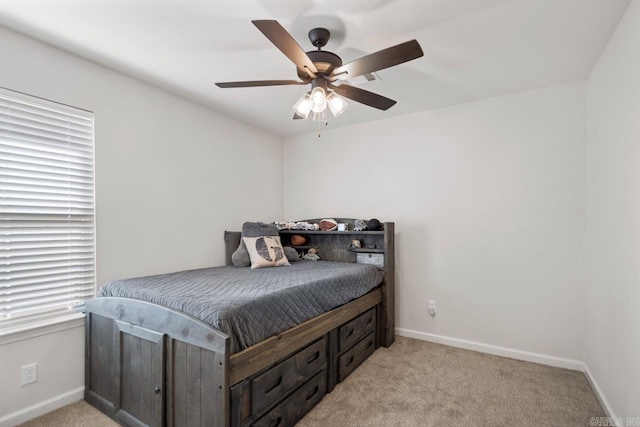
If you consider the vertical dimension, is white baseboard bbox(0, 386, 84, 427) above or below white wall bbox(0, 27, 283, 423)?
below

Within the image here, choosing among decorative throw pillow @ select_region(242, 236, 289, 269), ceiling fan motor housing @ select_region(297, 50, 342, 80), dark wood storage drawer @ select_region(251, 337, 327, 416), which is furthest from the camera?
decorative throw pillow @ select_region(242, 236, 289, 269)

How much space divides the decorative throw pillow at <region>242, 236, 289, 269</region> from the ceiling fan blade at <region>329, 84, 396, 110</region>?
1676mm

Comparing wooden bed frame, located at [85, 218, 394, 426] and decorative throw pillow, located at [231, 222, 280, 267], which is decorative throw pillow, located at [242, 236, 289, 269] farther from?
wooden bed frame, located at [85, 218, 394, 426]

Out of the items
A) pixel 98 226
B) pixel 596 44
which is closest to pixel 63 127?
pixel 98 226

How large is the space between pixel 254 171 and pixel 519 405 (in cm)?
322

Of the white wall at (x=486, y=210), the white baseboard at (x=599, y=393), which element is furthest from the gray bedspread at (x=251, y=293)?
the white baseboard at (x=599, y=393)

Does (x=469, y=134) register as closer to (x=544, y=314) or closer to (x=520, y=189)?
(x=520, y=189)

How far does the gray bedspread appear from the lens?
5.28 feet

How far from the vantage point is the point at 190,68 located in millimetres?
2385

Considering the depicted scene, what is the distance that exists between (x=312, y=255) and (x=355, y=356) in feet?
4.23

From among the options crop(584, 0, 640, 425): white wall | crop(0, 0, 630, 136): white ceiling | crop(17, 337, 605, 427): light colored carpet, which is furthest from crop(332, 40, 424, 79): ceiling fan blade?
A: crop(17, 337, 605, 427): light colored carpet

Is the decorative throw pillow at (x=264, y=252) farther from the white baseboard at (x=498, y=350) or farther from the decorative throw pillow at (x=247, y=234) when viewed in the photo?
the white baseboard at (x=498, y=350)

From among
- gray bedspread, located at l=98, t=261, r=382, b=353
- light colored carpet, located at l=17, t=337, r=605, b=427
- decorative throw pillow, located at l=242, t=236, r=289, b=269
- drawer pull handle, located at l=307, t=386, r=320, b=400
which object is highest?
decorative throw pillow, located at l=242, t=236, r=289, b=269

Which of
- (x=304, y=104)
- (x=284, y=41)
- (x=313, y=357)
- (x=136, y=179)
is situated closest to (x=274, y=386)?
(x=313, y=357)
